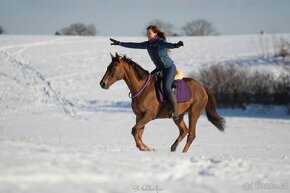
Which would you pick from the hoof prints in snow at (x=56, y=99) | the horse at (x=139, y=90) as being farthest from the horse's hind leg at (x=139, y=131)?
the hoof prints in snow at (x=56, y=99)

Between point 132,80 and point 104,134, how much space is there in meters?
10.5

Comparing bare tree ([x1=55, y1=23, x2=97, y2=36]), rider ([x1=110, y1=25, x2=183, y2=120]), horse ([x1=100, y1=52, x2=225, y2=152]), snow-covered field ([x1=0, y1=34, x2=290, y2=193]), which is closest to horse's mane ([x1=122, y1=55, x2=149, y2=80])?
horse ([x1=100, y1=52, x2=225, y2=152])

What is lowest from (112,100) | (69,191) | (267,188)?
(112,100)

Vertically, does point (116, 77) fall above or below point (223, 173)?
above

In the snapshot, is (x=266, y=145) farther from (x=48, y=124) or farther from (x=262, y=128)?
(x=48, y=124)

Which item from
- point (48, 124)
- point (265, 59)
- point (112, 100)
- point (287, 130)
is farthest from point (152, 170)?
point (265, 59)

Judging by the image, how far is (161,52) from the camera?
10.1 m

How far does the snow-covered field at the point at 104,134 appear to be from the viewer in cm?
531

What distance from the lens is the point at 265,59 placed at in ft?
148

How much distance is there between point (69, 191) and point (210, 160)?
2442mm

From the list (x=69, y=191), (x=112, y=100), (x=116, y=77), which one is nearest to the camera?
(x=69, y=191)

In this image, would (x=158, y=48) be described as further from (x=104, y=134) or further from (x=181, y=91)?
(x=104, y=134)

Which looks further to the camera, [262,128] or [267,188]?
[262,128]

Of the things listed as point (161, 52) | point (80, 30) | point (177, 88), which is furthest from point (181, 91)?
point (80, 30)
